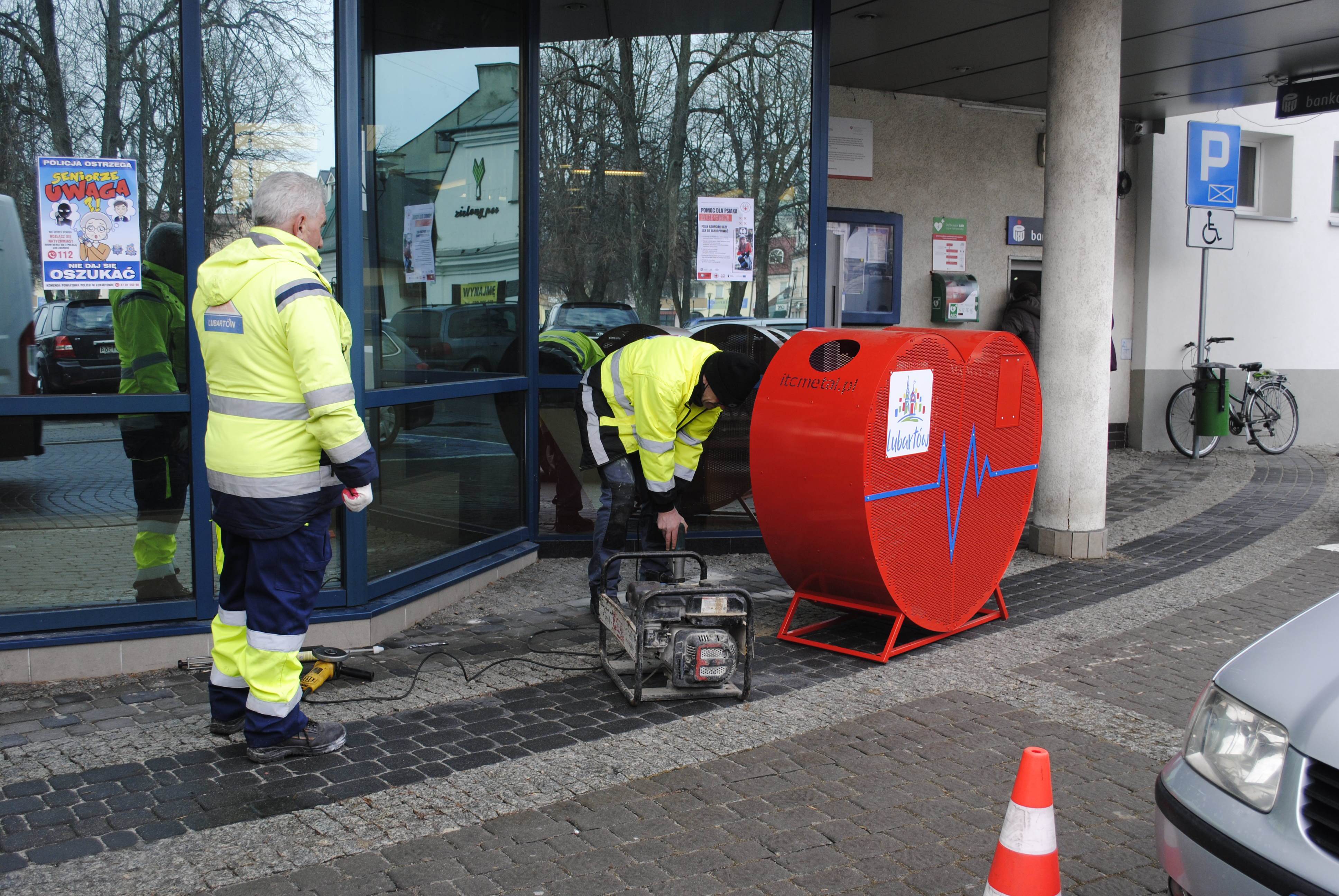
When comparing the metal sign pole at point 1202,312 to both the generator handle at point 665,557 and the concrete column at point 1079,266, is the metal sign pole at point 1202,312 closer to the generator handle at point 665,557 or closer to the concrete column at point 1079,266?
the concrete column at point 1079,266

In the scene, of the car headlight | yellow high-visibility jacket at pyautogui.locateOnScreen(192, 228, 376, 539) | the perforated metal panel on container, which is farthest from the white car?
yellow high-visibility jacket at pyautogui.locateOnScreen(192, 228, 376, 539)

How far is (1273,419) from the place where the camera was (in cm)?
1327

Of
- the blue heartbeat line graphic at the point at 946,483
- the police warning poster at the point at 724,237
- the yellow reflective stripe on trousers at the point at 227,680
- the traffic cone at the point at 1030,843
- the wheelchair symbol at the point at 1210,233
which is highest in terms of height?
the wheelchair symbol at the point at 1210,233

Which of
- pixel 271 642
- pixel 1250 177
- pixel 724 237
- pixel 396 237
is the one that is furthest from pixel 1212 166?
pixel 271 642

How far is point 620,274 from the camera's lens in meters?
7.38

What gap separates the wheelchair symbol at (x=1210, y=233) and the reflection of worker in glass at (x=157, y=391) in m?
10.3

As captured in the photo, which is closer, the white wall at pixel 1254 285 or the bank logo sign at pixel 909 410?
the bank logo sign at pixel 909 410

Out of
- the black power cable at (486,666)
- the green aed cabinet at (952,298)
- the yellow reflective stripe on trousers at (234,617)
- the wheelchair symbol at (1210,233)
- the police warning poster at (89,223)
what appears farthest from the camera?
the wheelchair symbol at (1210,233)

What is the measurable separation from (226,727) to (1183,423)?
1189 centimetres

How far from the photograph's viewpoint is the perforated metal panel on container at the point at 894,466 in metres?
4.99

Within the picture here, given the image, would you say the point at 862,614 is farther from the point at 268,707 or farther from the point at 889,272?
the point at 889,272

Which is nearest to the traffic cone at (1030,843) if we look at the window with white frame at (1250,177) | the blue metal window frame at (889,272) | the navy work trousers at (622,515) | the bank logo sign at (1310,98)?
the navy work trousers at (622,515)

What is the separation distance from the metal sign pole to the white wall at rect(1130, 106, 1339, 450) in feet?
0.31

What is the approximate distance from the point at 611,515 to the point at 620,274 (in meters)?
2.16
